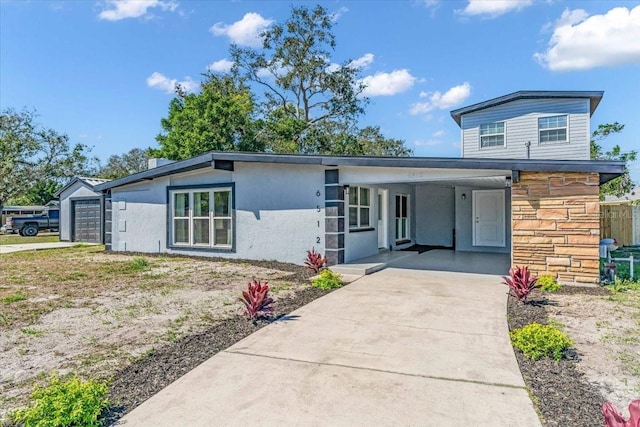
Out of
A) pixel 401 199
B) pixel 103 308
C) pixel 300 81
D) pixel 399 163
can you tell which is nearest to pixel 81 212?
pixel 401 199

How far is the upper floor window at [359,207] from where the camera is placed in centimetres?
1083

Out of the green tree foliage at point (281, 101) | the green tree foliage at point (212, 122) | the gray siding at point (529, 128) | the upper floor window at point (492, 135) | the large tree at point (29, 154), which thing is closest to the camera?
the gray siding at point (529, 128)

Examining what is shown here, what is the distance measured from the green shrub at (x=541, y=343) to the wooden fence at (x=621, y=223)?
13734 mm

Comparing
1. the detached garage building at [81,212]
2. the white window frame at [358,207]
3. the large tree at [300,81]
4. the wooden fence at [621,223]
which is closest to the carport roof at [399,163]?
the white window frame at [358,207]

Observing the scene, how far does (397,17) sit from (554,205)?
11.8 m

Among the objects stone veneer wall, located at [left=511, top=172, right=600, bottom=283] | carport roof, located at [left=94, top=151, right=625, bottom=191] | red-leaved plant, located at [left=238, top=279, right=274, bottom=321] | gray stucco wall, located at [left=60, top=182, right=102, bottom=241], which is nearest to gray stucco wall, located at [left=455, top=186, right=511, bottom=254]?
carport roof, located at [left=94, top=151, right=625, bottom=191]

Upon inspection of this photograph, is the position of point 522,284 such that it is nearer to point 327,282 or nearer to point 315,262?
point 327,282

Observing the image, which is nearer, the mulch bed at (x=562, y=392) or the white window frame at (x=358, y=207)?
the mulch bed at (x=562, y=392)

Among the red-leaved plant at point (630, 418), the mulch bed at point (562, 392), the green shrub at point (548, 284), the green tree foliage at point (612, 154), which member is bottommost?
the mulch bed at point (562, 392)

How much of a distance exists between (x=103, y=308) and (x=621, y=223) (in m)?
18.3

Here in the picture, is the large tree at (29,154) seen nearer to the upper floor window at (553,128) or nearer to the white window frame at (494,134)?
the white window frame at (494,134)

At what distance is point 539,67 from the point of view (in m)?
18.4

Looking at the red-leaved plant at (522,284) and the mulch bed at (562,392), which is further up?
the red-leaved plant at (522,284)

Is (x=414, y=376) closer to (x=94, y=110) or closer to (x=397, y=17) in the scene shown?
(x=397, y=17)
